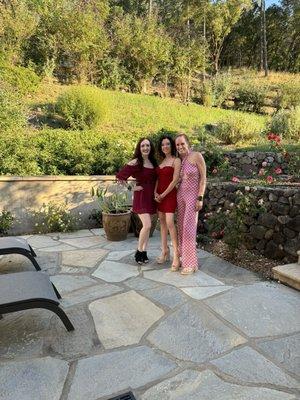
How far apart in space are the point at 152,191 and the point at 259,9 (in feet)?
82.3

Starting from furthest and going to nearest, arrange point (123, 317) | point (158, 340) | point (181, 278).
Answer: point (181, 278) → point (123, 317) → point (158, 340)

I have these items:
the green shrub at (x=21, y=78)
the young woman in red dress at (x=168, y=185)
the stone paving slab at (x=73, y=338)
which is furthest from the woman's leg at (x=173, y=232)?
the green shrub at (x=21, y=78)

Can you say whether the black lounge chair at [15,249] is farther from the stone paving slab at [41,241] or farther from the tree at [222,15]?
the tree at [222,15]

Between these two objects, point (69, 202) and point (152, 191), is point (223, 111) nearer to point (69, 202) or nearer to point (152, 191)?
point (69, 202)

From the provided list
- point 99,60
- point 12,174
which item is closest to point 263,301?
point 12,174

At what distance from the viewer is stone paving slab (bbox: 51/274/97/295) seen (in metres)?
3.50

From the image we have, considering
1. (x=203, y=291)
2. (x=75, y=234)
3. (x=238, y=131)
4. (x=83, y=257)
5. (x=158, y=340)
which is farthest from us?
(x=238, y=131)

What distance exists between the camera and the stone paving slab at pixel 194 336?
2.43 metres

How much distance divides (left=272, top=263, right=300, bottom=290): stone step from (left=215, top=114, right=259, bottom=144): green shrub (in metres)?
5.51

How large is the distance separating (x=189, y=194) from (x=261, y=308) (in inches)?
54.0

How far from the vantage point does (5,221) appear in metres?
5.59

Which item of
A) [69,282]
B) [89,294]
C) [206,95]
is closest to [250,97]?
[206,95]

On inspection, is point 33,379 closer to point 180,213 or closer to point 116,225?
point 180,213

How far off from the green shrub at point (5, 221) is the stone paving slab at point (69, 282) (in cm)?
221
